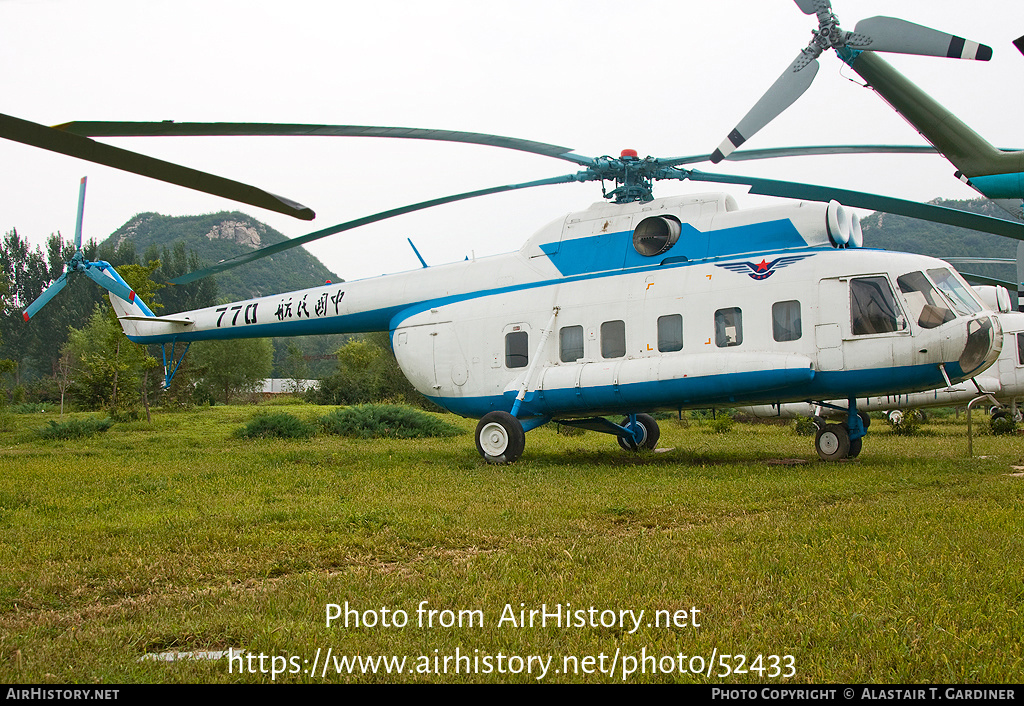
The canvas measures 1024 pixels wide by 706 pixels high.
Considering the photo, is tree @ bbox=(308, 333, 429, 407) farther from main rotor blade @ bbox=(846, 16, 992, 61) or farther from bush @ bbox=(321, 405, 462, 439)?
main rotor blade @ bbox=(846, 16, 992, 61)

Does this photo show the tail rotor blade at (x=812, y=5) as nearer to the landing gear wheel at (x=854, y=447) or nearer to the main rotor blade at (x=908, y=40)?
the main rotor blade at (x=908, y=40)

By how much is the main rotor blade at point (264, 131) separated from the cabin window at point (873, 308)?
5.10 meters

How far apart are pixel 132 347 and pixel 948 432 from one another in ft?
80.9

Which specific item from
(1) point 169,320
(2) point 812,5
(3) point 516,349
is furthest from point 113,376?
(2) point 812,5

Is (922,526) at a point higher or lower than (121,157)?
lower

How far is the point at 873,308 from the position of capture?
33.1ft

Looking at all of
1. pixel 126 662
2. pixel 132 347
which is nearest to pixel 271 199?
pixel 126 662

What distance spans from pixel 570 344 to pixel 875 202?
4.86 metres

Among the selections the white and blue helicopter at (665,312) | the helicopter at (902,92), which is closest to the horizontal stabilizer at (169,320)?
the white and blue helicopter at (665,312)

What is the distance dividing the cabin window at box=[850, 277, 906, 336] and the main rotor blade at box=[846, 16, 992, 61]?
11.5 ft

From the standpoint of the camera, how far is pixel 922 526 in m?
5.72

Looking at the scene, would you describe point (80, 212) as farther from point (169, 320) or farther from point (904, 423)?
point (904, 423)

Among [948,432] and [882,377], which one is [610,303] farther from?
[948,432]

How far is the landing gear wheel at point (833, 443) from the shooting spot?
444 inches
